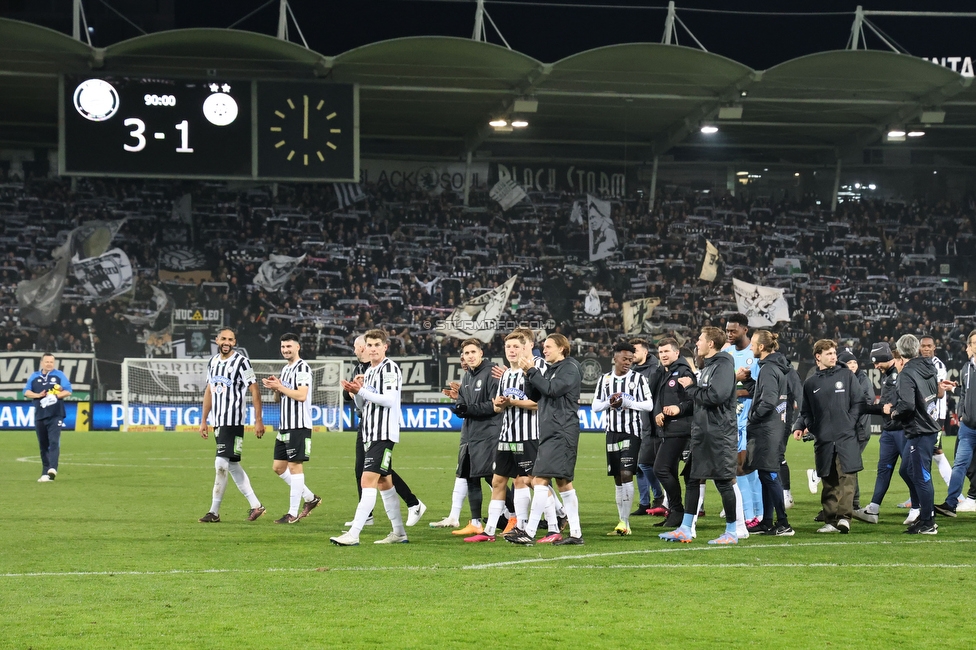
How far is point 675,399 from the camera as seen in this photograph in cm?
1258

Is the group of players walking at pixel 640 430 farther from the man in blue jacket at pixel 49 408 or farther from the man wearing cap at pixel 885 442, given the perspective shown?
the man in blue jacket at pixel 49 408

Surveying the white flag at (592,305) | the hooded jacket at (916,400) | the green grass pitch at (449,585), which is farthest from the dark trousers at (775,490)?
the white flag at (592,305)

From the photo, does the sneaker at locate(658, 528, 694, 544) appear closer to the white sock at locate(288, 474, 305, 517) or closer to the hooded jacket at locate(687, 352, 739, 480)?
the hooded jacket at locate(687, 352, 739, 480)

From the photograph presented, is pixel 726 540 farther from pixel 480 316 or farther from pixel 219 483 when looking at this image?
pixel 480 316

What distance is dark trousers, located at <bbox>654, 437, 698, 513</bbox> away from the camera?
12367mm

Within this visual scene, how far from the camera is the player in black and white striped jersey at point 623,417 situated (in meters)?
11.9

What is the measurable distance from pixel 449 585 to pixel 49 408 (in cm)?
1109

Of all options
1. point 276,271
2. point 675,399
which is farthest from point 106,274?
point 675,399

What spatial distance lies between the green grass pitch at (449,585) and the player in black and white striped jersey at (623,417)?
514 mm

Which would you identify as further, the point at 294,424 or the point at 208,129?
the point at 208,129

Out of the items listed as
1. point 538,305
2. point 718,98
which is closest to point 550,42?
point 718,98

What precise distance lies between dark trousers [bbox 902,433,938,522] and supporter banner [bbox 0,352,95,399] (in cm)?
2587

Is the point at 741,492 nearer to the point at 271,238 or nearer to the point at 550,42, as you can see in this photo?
the point at 550,42

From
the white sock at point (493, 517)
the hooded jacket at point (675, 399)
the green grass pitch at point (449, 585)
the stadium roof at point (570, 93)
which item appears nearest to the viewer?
the green grass pitch at point (449, 585)
